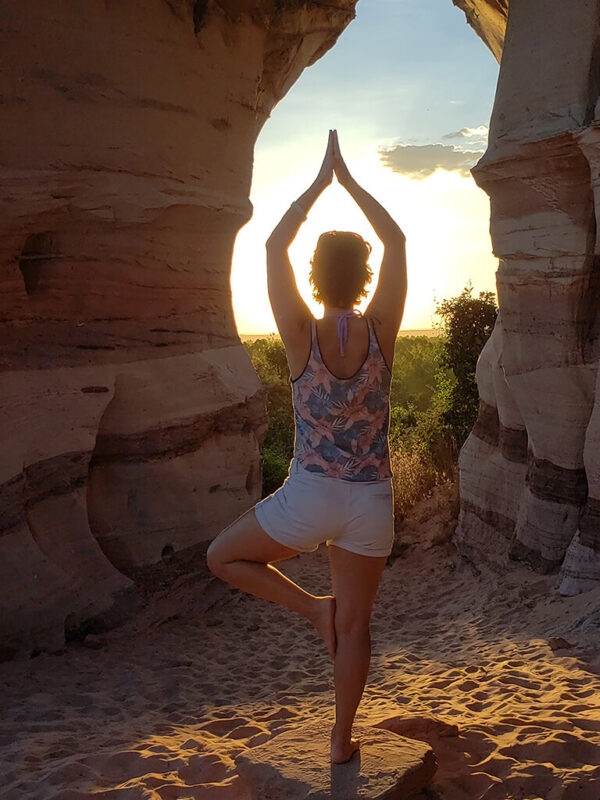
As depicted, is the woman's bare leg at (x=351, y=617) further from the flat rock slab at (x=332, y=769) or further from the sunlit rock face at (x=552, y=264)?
the sunlit rock face at (x=552, y=264)

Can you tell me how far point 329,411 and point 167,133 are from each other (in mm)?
4287

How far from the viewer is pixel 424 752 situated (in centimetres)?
316

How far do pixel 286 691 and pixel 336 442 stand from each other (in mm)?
2878

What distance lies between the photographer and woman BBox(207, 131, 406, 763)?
269 centimetres

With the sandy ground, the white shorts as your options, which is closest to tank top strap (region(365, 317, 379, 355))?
the white shorts

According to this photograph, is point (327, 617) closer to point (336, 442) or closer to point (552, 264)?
point (336, 442)

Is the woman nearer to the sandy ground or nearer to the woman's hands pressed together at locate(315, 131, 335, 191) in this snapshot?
the woman's hands pressed together at locate(315, 131, 335, 191)

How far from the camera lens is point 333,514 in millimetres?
2670

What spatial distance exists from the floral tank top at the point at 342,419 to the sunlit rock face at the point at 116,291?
10.8 feet

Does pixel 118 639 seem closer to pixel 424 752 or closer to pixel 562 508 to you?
pixel 424 752

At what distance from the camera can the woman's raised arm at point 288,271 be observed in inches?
108

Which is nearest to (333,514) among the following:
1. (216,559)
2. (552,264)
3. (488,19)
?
(216,559)

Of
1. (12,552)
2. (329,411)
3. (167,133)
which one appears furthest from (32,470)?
(329,411)

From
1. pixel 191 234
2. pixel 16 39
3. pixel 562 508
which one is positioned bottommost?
pixel 562 508
